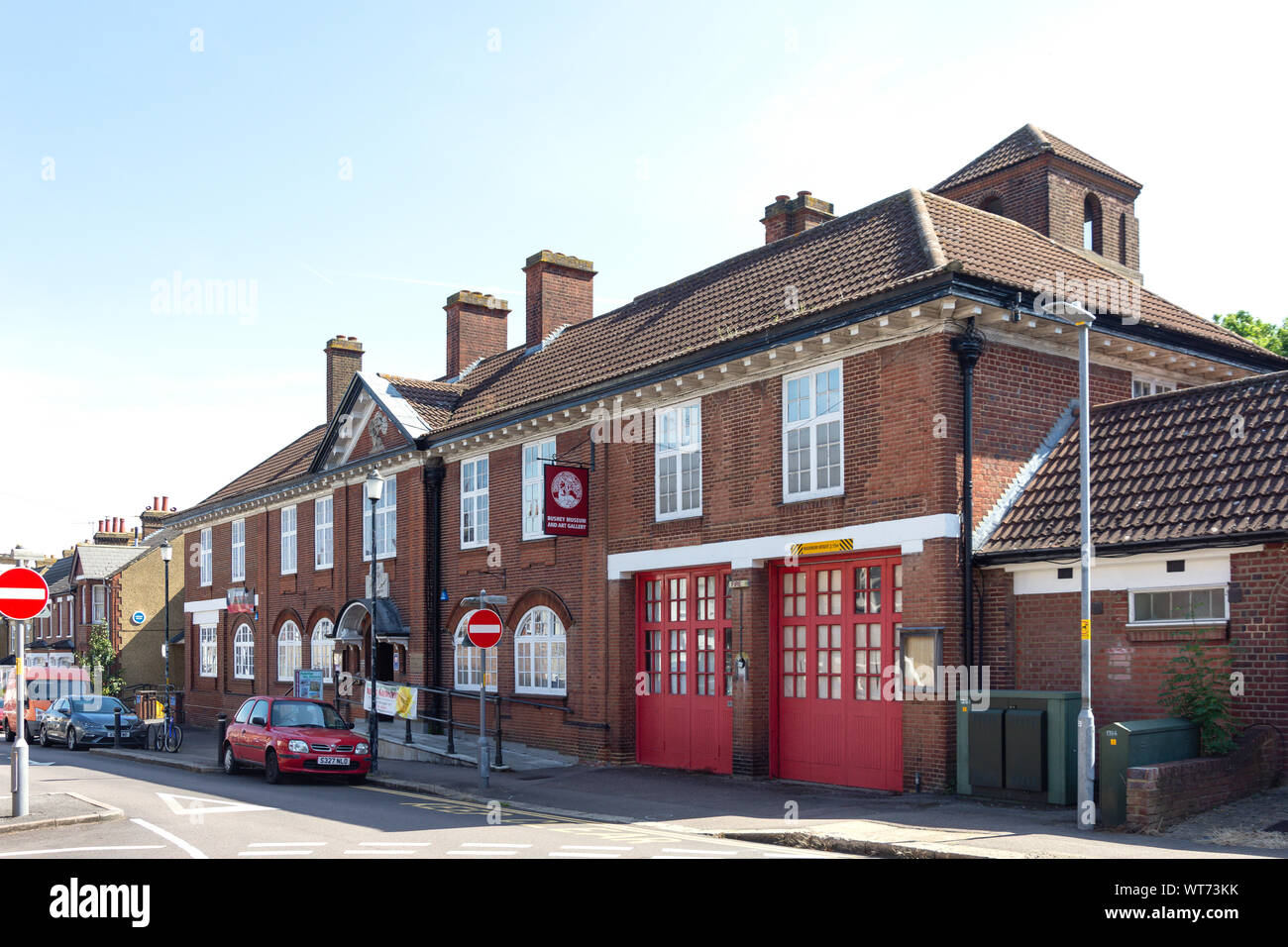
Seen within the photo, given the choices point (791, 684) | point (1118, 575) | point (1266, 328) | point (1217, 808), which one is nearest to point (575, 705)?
point (791, 684)

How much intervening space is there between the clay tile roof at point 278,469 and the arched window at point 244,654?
4182 millimetres

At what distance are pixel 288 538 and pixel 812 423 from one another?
68.7ft

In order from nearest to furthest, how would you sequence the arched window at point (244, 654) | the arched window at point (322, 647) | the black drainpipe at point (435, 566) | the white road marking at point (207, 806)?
the white road marking at point (207, 806)
the black drainpipe at point (435, 566)
the arched window at point (322, 647)
the arched window at point (244, 654)

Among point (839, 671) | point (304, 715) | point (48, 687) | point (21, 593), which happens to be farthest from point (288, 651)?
point (839, 671)

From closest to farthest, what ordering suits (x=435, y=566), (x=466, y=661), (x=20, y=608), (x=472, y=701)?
1. (x=20, y=608)
2. (x=472, y=701)
3. (x=466, y=661)
4. (x=435, y=566)

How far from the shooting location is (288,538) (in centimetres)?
3431

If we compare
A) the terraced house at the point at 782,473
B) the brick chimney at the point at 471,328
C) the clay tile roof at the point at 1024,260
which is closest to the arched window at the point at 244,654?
the terraced house at the point at 782,473

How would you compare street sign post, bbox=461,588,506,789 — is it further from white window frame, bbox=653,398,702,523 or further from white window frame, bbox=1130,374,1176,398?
white window frame, bbox=1130,374,1176,398

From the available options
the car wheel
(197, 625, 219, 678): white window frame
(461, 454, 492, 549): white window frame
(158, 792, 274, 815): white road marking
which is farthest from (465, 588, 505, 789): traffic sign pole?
(197, 625, 219, 678): white window frame

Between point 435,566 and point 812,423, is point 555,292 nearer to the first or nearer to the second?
point 435,566

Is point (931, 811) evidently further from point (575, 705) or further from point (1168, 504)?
point (575, 705)

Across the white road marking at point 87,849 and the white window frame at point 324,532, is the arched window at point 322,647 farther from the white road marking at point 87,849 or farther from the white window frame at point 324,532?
the white road marking at point 87,849

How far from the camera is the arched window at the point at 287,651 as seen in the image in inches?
1320
